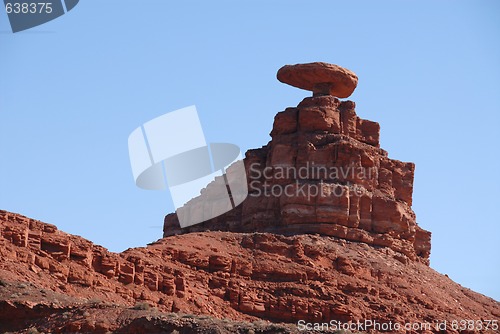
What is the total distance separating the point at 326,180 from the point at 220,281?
43.0 feet

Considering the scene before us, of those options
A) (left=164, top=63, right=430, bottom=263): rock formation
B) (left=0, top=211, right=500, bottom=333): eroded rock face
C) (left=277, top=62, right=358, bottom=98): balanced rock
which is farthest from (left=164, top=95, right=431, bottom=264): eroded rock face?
(left=277, top=62, right=358, bottom=98): balanced rock

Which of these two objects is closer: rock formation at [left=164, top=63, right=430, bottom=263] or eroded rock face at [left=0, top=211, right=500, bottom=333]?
eroded rock face at [left=0, top=211, right=500, bottom=333]

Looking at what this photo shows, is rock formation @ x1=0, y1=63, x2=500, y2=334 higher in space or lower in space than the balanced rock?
lower

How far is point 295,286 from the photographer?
84250 millimetres

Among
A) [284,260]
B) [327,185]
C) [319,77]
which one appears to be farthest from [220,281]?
[319,77]

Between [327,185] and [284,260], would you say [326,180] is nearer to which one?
[327,185]

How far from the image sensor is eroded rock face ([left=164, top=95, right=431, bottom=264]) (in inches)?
3622

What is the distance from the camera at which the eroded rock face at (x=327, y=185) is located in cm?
9200

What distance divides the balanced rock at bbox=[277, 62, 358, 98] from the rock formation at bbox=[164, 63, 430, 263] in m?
0.06

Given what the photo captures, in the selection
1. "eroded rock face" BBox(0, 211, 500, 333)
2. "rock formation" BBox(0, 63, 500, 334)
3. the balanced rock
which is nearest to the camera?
"rock formation" BBox(0, 63, 500, 334)

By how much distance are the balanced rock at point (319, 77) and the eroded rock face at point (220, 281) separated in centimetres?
1102

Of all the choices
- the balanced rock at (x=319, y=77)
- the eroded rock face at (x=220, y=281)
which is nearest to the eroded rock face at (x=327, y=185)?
the eroded rock face at (x=220, y=281)

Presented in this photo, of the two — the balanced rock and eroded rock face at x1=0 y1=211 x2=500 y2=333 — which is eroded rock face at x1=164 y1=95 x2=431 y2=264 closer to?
eroded rock face at x1=0 y1=211 x2=500 y2=333

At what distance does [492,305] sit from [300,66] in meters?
18.2
